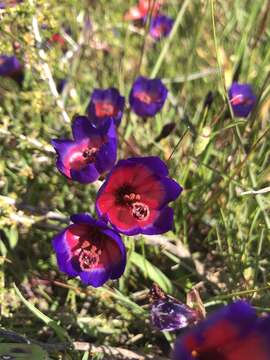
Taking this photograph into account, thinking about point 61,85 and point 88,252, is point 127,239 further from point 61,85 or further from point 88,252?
point 61,85

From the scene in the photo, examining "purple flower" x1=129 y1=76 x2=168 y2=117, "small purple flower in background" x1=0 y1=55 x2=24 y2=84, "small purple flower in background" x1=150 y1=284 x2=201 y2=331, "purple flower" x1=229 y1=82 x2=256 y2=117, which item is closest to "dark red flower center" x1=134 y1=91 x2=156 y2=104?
"purple flower" x1=129 y1=76 x2=168 y2=117

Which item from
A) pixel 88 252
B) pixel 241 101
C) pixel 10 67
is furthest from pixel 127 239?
pixel 10 67

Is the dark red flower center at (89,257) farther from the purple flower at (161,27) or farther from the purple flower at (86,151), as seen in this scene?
the purple flower at (161,27)

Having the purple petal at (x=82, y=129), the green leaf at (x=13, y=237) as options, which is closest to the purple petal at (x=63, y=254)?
the purple petal at (x=82, y=129)

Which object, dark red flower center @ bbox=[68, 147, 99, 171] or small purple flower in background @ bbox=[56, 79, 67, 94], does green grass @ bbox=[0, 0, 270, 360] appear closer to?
small purple flower in background @ bbox=[56, 79, 67, 94]

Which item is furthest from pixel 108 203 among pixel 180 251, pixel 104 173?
pixel 180 251
